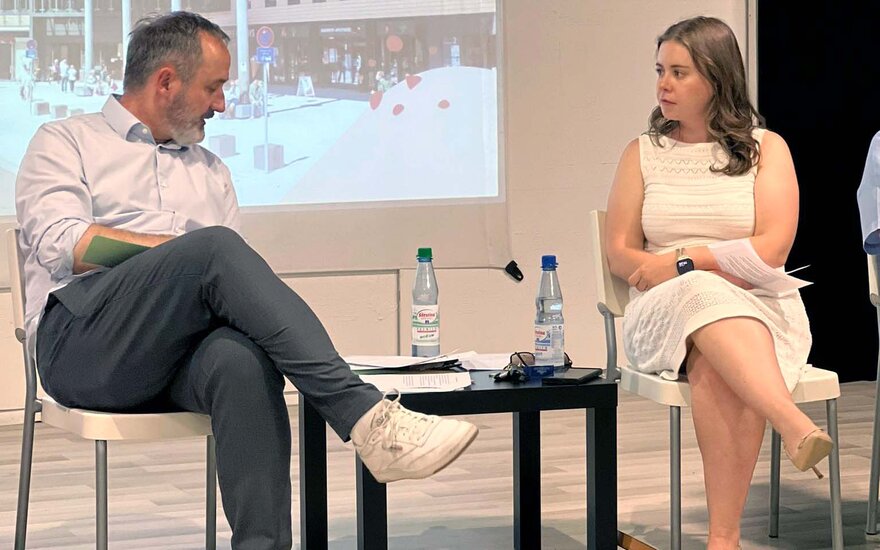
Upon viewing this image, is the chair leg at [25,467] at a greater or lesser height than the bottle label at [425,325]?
lesser

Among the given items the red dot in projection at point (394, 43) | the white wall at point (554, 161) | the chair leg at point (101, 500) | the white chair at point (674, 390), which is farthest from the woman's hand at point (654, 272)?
the red dot in projection at point (394, 43)

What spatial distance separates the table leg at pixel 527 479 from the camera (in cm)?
298

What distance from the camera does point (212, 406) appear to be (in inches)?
91.1

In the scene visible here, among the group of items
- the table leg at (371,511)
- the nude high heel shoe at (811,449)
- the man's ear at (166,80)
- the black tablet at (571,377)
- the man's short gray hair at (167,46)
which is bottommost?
the table leg at (371,511)

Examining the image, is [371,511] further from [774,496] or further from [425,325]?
[774,496]

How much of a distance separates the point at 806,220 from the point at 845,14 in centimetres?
92

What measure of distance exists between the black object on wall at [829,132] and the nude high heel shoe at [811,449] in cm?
331

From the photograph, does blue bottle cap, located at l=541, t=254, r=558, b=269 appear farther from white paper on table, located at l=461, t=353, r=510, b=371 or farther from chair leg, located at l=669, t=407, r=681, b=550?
chair leg, located at l=669, t=407, r=681, b=550

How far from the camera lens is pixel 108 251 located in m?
2.46

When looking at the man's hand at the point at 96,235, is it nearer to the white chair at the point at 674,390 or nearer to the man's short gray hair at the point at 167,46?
the man's short gray hair at the point at 167,46

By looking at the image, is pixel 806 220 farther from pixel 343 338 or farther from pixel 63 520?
pixel 63 520

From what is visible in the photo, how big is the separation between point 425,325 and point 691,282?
588 millimetres

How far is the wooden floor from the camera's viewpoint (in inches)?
124

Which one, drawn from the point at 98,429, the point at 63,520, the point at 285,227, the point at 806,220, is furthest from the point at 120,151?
the point at 806,220
